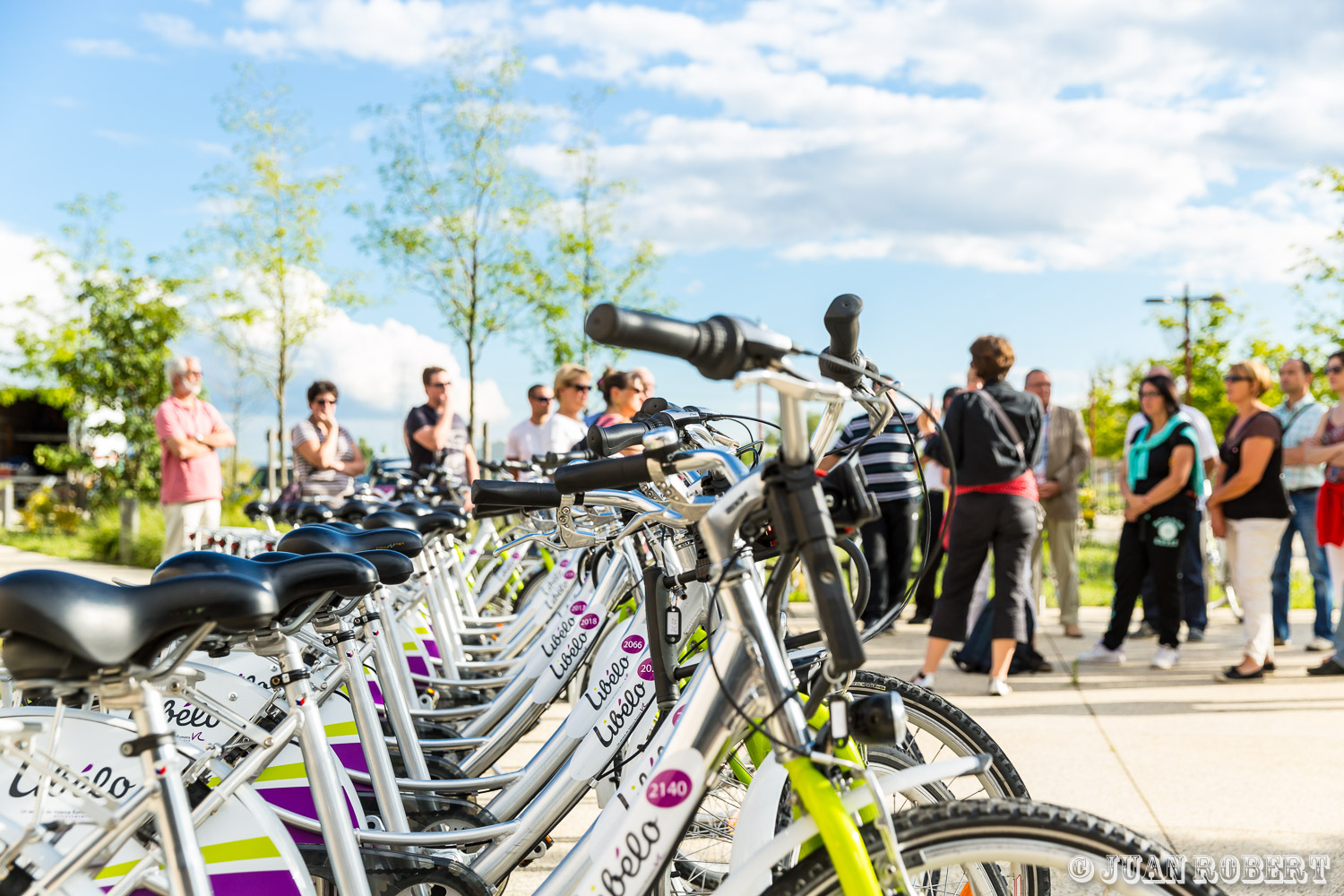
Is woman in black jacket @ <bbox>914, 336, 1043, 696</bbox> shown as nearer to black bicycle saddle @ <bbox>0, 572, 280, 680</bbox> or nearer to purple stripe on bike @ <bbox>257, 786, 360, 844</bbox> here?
purple stripe on bike @ <bbox>257, 786, 360, 844</bbox>

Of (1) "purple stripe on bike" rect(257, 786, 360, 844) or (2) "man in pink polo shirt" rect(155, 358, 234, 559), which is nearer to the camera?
(1) "purple stripe on bike" rect(257, 786, 360, 844)

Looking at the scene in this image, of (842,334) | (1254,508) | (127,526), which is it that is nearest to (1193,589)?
(1254,508)

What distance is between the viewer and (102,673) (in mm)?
1432

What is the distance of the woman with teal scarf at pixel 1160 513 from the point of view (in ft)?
20.0

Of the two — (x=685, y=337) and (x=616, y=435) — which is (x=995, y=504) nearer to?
(x=616, y=435)

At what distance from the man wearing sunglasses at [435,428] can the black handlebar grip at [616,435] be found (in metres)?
4.99

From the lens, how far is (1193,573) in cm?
688

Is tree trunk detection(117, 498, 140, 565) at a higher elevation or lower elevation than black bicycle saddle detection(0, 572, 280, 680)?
lower

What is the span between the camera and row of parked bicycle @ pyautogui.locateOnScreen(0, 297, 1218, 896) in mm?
1373

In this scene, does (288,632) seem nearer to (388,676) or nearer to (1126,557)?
(388,676)

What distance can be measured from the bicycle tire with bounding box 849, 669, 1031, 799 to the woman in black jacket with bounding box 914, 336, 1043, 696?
10.3ft

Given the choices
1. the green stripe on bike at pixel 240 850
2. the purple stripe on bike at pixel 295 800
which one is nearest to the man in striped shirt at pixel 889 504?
the purple stripe on bike at pixel 295 800

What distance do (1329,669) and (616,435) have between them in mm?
5537

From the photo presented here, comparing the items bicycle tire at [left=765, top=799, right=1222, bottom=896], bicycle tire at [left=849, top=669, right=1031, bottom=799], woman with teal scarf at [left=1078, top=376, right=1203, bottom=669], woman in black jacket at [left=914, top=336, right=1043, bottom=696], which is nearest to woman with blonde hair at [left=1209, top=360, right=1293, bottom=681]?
woman with teal scarf at [left=1078, top=376, right=1203, bottom=669]
